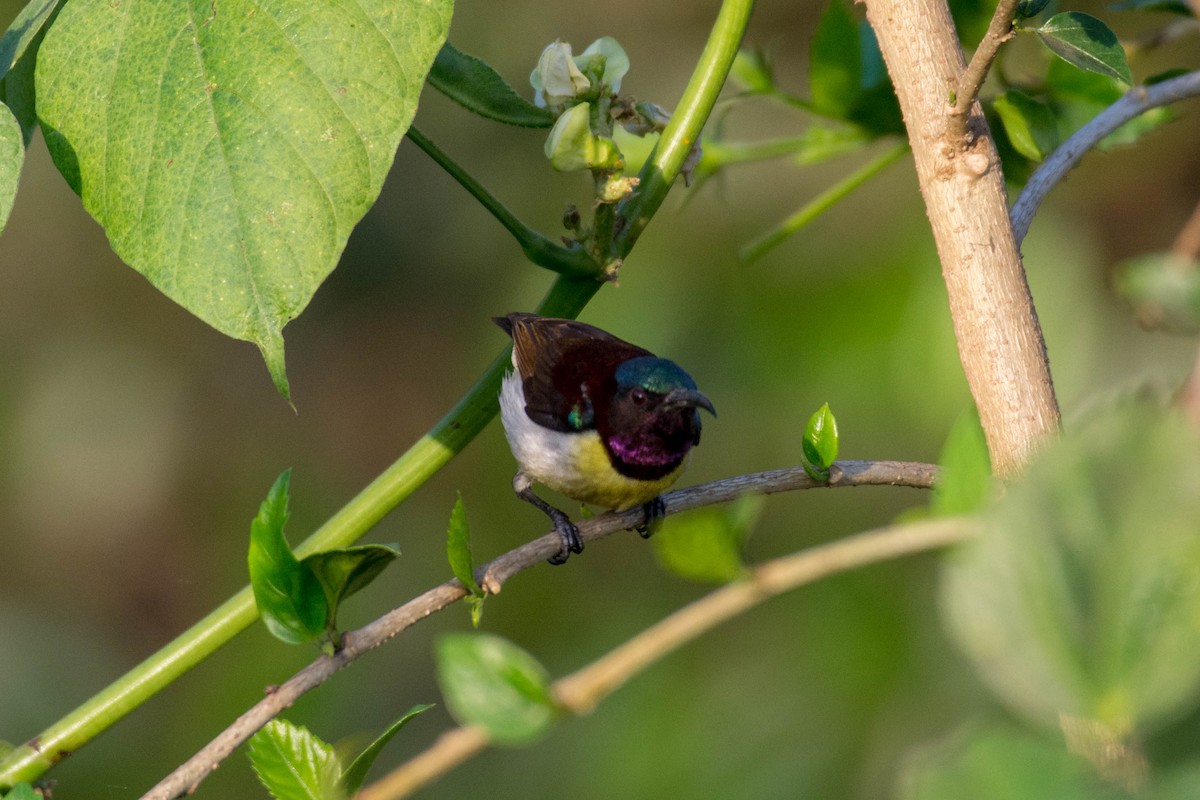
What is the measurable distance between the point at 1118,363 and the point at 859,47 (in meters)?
1.14

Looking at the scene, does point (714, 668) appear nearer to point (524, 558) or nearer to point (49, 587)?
point (524, 558)

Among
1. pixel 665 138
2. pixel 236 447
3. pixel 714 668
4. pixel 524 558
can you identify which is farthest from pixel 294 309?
pixel 236 447

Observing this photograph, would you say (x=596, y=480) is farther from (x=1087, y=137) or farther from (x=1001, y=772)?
(x=1001, y=772)

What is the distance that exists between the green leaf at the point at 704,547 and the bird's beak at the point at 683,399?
4.88ft

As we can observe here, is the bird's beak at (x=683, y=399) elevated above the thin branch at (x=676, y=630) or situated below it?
below

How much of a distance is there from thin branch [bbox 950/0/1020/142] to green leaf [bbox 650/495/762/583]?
448 millimetres

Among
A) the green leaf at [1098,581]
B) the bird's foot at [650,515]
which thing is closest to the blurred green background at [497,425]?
the bird's foot at [650,515]

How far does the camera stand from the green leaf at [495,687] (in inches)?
20.6

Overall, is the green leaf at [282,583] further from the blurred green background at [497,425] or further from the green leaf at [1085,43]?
the blurred green background at [497,425]

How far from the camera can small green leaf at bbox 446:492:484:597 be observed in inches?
35.7

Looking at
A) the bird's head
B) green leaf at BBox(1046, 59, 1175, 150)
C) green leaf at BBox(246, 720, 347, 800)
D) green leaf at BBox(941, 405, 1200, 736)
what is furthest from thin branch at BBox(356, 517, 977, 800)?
the bird's head

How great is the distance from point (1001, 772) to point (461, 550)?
607 mm

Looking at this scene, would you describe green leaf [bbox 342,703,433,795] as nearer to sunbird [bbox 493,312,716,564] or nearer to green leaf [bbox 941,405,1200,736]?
green leaf [bbox 941,405,1200,736]

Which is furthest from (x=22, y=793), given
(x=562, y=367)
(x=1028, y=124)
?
(x=562, y=367)
